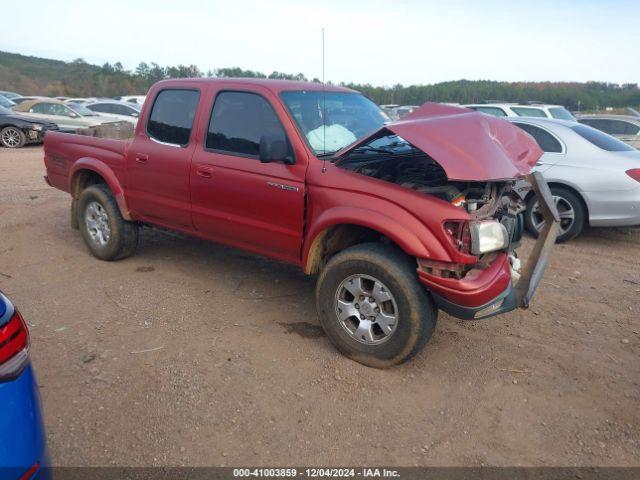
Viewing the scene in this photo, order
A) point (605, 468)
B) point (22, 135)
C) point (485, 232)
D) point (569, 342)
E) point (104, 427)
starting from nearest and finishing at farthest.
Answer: point (605, 468), point (104, 427), point (485, 232), point (569, 342), point (22, 135)

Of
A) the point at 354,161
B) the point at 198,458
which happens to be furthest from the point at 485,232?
the point at 198,458

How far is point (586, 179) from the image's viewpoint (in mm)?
6480

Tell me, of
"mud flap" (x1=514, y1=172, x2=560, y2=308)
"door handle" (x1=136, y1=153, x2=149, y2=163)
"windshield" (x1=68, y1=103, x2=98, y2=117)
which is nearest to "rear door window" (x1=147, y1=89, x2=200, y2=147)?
"door handle" (x1=136, y1=153, x2=149, y2=163)

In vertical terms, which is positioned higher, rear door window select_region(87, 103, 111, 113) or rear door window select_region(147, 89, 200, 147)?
rear door window select_region(87, 103, 111, 113)

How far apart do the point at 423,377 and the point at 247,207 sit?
1.88 meters

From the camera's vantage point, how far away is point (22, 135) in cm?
1570

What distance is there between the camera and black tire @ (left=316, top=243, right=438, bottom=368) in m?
3.29

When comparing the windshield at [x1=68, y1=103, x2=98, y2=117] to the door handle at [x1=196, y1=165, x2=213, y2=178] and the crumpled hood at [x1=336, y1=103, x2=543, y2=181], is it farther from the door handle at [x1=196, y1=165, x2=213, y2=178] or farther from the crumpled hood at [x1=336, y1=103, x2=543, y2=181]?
the crumpled hood at [x1=336, y1=103, x2=543, y2=181]

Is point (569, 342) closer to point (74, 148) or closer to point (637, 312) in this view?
point (637, 312)

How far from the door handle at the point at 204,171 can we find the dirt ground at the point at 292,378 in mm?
1131

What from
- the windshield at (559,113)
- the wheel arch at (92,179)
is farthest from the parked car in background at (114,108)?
the windshield at (559,113)

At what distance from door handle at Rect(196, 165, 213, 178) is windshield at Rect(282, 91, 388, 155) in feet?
2.89

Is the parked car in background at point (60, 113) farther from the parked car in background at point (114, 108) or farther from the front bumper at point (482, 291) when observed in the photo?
the front bumper at point (482, 291)

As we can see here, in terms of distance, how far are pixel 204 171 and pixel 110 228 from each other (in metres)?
1.68
